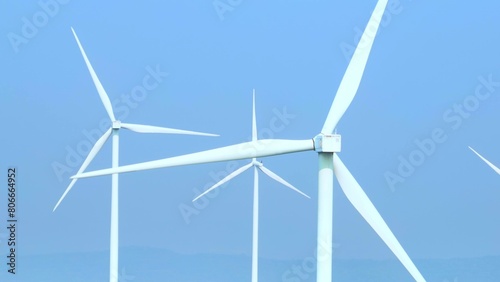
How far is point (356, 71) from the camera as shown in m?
20.5

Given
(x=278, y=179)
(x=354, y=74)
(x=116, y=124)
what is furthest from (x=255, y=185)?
(x=354, y=74)

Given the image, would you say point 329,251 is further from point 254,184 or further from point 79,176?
point 254,184

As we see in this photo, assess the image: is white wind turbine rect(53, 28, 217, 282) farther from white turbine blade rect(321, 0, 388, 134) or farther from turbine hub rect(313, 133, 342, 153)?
turbine hub rect(313, 133, 342, 153)

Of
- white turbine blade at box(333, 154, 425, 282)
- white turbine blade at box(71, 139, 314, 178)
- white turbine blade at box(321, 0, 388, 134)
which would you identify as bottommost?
white turbine blade at box(333, 154, 425, 282)

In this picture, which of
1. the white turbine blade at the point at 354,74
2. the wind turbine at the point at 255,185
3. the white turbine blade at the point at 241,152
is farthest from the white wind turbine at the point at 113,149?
the white turbine blade at the point at 354,74

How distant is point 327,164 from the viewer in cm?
1933

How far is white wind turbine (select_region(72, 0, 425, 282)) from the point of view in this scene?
62.4ft

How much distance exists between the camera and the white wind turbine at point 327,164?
1902 centimetres

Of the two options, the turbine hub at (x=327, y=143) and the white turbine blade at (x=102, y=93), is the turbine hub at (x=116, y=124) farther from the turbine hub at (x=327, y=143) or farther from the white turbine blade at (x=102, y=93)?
the turbine hub at (x=327, y=143)

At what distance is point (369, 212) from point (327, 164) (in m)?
1.48

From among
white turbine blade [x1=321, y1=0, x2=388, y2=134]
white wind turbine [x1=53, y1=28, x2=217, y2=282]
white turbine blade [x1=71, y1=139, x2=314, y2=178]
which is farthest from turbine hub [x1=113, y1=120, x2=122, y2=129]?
white turbine blade [x1=321, y1=0, x2=388, y2=134]

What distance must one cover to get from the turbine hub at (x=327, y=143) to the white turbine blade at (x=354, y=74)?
26cm

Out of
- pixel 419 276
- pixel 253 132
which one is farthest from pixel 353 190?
pixel 253 132

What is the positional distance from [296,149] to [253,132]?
1417cm
